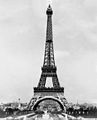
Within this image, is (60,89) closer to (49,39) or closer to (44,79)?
(44,79)

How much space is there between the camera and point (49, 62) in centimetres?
10556

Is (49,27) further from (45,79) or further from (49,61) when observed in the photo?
(45,79)

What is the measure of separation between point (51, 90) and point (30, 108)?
30.8 ft

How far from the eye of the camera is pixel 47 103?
18638 centimetres

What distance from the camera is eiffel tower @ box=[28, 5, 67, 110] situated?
101m

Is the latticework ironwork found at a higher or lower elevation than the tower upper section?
lower

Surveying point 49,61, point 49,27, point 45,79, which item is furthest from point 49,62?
point 49,27

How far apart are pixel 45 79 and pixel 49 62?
6370 millimetres

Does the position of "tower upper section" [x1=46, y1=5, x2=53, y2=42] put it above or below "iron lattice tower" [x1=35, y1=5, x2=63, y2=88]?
above

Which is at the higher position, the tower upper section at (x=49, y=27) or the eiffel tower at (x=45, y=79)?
the tower upper section at (x=49, y=27)

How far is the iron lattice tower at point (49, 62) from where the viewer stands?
102 m

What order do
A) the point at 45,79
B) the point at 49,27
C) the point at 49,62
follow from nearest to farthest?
the point at 49,27 → the point at 45,79 → the point at 49,62

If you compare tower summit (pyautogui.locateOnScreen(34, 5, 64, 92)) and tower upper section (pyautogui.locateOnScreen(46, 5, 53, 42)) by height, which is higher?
tower upper section (pyautogui.locateOnScreen(46, 5, 53, 42))

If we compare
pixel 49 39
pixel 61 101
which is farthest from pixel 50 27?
pixel 61 101
